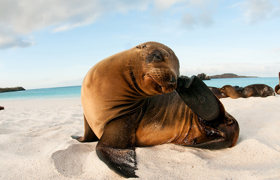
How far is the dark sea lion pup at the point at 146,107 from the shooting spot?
1959 mm

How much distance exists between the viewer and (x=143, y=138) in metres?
2.20

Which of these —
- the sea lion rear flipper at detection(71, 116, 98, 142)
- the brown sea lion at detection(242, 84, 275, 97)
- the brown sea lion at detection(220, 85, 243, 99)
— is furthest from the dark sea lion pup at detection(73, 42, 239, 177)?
the brown sea lion at detection(242, 84, 275, 97)

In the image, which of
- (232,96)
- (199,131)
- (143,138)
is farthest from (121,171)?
(232,96)

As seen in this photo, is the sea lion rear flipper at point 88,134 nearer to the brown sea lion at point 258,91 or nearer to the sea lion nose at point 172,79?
the sea lion nose at point 172,79

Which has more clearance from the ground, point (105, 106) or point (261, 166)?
point (105, 106)

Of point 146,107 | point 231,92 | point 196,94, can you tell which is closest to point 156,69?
point 196,94

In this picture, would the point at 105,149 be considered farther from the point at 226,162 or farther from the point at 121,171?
the point at 226,162

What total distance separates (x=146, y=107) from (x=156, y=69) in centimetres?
53

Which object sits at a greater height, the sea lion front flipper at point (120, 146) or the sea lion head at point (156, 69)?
the sea lion head at point (156, 69)

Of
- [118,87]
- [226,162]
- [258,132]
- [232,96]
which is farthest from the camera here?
[232,96]

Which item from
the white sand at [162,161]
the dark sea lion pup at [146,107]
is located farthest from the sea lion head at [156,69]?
the white sand at [162,161]

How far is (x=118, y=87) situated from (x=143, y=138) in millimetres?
533

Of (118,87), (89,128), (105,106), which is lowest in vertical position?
(89,128)

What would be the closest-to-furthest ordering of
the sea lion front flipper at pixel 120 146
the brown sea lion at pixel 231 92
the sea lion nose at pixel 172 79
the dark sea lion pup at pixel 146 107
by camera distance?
the sea lion front flipper at pixel 120 146 → the sea lion nose at pixel 172 79 → the dark sea lion pup at pixel 146 107 → the brown sea lion at pixel 231 92
